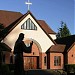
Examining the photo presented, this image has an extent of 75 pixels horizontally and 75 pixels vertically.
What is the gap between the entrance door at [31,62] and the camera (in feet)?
146

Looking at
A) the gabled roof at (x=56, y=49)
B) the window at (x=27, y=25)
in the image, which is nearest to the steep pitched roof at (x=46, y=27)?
the gabled roof at (x=56, y=49)

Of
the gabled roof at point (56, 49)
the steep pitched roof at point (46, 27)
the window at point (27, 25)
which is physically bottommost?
the gabled roof at point (56, 49)

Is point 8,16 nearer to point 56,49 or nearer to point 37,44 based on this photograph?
point 37,44

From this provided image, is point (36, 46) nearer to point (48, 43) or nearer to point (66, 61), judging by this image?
point (48, 43)

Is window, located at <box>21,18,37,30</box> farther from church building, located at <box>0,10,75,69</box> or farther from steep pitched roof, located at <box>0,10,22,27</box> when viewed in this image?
steep pitched roof, located at <box>0,10,22,27</box>

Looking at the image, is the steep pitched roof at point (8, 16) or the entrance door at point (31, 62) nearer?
the entrance door at point (31, 62)

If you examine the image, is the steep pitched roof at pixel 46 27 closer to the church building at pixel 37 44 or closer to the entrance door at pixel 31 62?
the church building at pixel 37 44

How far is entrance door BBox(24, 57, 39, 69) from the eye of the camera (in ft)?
146

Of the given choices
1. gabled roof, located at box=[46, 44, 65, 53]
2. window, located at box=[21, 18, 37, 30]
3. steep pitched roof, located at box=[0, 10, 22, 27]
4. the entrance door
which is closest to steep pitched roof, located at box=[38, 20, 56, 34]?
steep pitched roof, located at box=[0, 10, 22, 27]

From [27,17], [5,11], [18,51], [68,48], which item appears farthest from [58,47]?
[18,51]

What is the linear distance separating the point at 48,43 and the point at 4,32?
23.5 feet

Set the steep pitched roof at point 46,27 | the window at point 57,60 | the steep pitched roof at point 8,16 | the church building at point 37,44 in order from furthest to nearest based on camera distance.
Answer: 1. the steep pitched roof at point 46,27
2. the steep pitched roof at point 8,16
3. the window at point 57,60
4. the church building at point 37,44

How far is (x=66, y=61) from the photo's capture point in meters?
45.1

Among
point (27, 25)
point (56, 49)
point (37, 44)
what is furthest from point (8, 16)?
point (56, 49)
